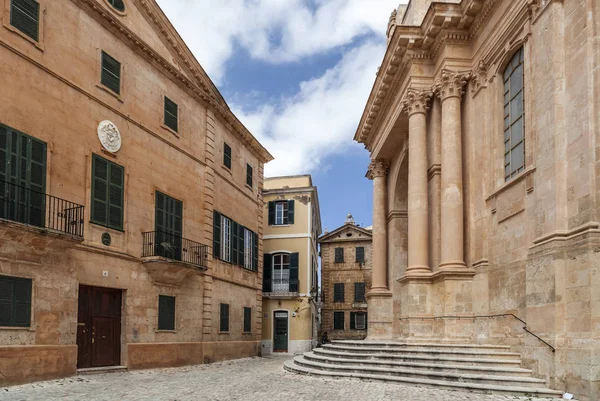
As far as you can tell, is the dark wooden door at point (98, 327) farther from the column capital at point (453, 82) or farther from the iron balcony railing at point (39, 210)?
the column capital at point (453, 82)

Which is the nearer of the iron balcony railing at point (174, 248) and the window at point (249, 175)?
the iron balcony railing at point (174, 248)

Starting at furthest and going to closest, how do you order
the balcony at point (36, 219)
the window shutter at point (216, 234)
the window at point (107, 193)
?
the window shutter at point (216, 234) → the window at point (107, 193) → the balcony at point (36, 219)

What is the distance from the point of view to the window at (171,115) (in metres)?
22.6

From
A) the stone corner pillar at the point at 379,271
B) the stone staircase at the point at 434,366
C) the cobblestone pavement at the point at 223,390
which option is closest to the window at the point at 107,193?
the cobblestone pavement at the point at 223,390

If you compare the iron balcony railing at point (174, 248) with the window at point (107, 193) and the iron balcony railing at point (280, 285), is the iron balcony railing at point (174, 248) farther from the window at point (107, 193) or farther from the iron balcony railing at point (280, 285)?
the iron balcony railing at point (280, 285)

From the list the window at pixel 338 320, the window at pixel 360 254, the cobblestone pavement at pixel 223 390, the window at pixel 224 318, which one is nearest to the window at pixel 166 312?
the cobblestone pavement at pixel 223 390

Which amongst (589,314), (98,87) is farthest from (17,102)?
(589,314)

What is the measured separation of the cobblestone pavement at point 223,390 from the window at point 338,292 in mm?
36234

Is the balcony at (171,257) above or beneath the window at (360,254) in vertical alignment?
beneath

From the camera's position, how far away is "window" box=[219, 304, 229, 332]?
2612 centimetres

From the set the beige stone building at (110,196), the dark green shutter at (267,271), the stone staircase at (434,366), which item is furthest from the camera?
the dark green shutter at (267,271)

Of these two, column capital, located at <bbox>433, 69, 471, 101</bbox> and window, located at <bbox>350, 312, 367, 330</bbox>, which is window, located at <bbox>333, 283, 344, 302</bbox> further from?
column capital, located at <bbox>433, 69, 471, 101</bbox>

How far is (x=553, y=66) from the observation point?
1253 cm

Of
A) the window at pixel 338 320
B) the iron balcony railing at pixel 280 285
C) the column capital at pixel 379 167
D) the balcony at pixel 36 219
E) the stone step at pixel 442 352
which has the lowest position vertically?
the window at pixel 338 320
